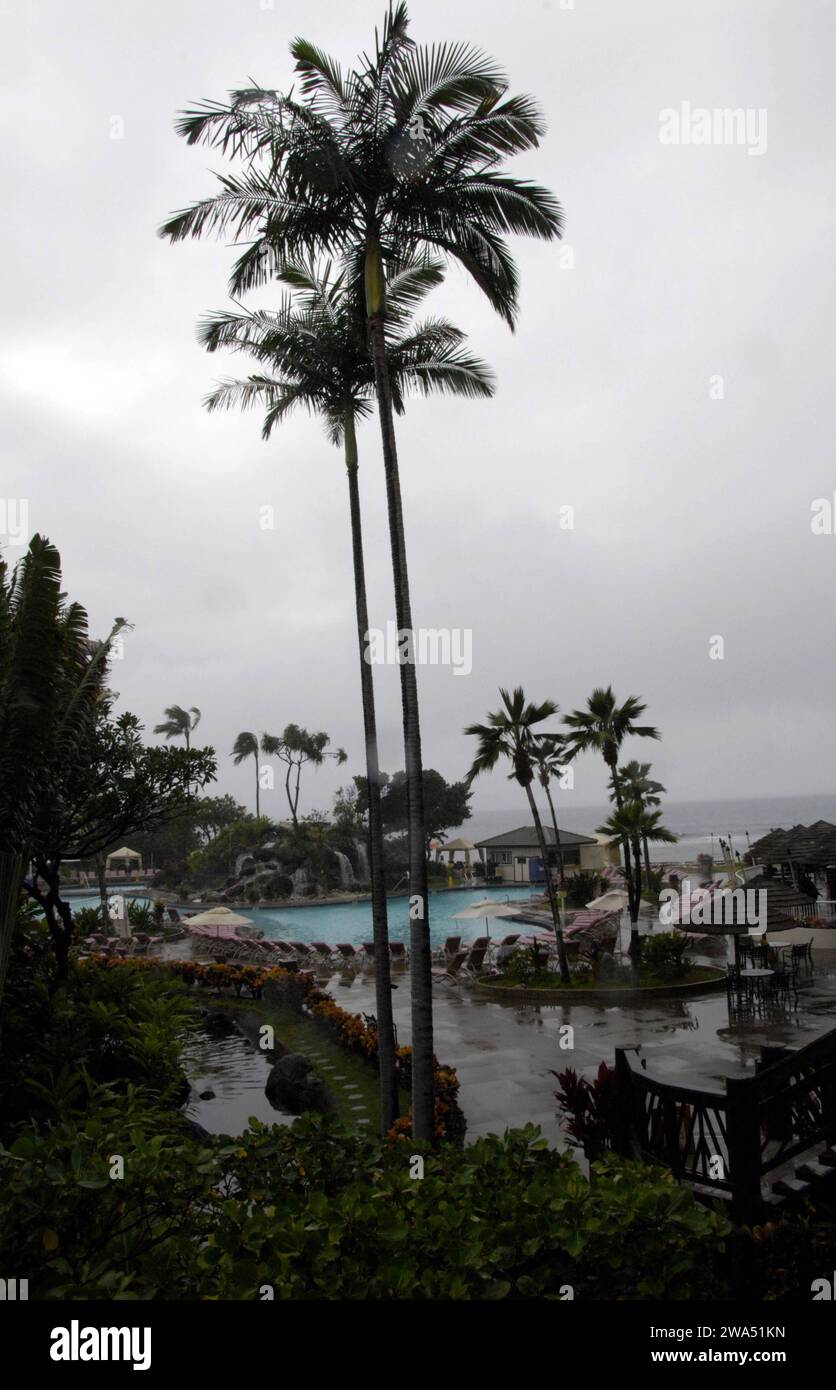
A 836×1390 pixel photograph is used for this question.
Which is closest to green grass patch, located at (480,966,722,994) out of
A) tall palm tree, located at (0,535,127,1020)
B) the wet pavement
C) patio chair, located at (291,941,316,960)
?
the wet pavement

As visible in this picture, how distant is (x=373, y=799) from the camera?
438 inches

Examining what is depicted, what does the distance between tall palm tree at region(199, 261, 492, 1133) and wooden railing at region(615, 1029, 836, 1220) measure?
432 centimetres

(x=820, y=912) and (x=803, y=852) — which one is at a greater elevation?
(x=803, y=852)

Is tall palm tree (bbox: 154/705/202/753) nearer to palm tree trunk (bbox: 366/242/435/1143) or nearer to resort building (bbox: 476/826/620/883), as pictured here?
resort building (bbox: 476/826/620/883)

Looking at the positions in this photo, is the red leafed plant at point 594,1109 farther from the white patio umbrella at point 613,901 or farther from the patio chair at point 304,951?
the white patio umbrella at point 613,901

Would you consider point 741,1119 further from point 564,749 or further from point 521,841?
point 521,841

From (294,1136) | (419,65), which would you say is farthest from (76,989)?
(419,65)

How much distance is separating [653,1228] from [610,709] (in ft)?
64.3

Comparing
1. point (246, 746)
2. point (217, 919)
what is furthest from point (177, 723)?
point (217, 919)

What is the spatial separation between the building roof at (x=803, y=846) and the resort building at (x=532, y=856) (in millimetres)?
21986

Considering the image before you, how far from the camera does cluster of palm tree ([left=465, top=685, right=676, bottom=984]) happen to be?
65.4 feet

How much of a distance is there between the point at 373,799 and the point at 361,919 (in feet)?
125

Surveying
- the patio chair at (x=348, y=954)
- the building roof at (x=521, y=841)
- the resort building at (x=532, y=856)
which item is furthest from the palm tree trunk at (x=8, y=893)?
the resort building at (x=532, y=856)
